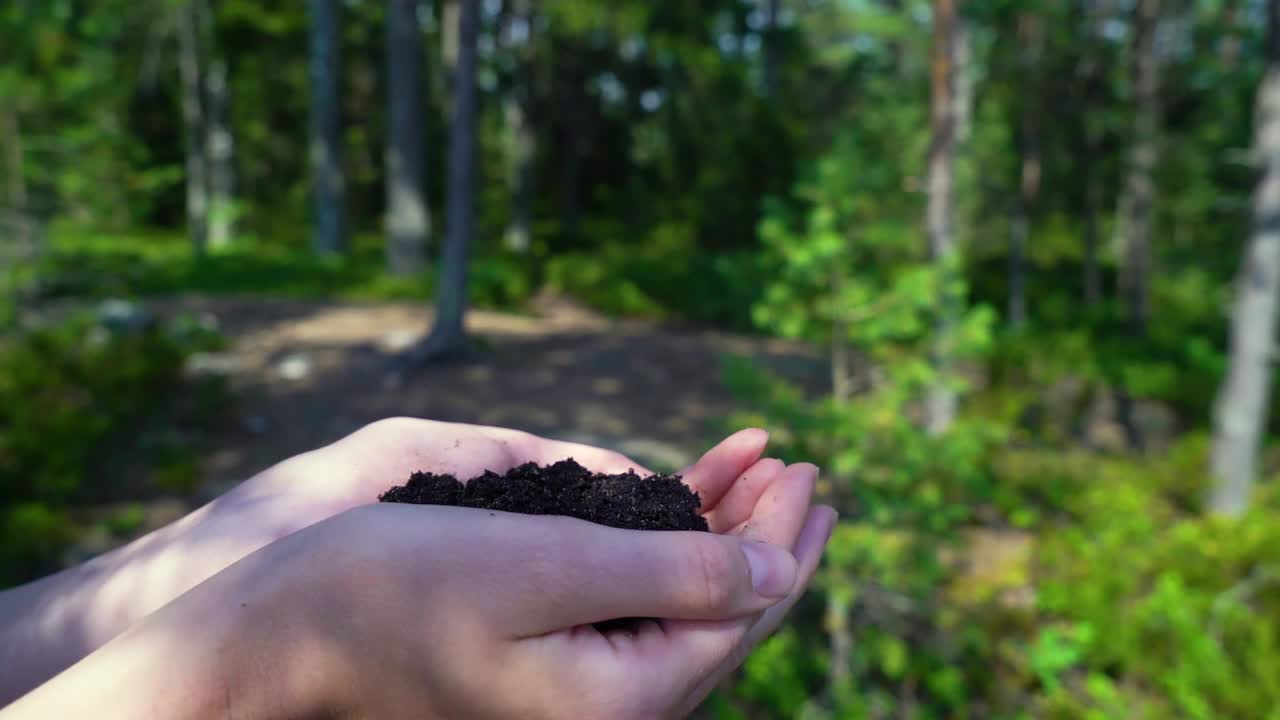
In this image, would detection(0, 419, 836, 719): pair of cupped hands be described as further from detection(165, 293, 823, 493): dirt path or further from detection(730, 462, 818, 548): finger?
detection(165, 293, 823, 493): dirt path

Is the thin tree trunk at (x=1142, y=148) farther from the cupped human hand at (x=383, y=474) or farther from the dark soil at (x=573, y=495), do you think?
the dark soil at (x=573, y=495)

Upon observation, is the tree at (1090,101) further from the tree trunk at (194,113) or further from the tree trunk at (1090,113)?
the tree trunk at (194,113)

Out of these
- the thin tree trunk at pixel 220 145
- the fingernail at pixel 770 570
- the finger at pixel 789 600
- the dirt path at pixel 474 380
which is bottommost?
the dirt path at pixel 474 380

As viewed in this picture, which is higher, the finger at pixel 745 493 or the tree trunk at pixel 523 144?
the tree trunk at pixel 523 144

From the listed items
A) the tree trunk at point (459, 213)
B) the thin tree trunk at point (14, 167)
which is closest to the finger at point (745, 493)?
the tree trunk at point (459, 213)

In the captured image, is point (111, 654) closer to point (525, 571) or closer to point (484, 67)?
point (525, 571)

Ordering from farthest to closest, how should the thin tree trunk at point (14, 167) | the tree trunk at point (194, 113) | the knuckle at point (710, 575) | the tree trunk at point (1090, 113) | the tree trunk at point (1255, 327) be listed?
the tree trunk at point (194, 113)
the tree trunk at point (1090, 113)
the thin tree trunk at point (14, 167)
the tree trunk at point (1255, 327)
the knuckle at point (710, 575)

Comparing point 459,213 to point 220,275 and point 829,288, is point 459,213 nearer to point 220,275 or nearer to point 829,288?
point 829,288

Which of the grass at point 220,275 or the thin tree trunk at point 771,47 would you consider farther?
the thin tree trunk at point 771,47

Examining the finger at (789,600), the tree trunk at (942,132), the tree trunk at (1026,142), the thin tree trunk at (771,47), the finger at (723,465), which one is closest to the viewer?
the finger at (789,600)
